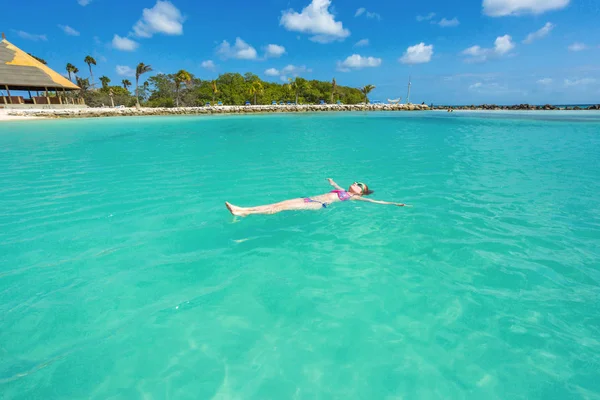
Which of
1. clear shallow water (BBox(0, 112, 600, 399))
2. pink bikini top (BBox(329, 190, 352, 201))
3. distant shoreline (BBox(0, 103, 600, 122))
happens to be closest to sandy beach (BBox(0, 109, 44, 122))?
distant shoreline (BBox(0, 103, 600, 122))

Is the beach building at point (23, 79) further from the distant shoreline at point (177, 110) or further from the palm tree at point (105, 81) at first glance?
the palm tree at point (105, 81)

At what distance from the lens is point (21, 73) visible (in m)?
42.5

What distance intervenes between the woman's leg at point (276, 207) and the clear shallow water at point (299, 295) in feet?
0.85

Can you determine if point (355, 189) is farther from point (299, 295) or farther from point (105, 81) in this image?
point (105, 81)

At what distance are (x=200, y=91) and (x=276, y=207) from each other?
72421 millimetres

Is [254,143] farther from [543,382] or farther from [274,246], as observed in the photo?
[543,382]

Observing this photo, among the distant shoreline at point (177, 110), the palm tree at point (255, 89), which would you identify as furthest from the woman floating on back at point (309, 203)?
the palm tree at point (255, 89)

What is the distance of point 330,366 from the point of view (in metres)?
3.44

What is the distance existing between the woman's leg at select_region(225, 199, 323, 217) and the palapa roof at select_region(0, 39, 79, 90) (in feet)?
178

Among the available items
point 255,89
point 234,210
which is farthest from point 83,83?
point 234,210

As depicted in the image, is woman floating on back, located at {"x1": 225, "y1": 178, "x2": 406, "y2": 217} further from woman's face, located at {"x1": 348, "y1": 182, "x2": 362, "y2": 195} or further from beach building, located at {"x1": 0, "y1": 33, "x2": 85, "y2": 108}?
beach building, located at {"x1": 0, "y1": 33, "x2": 85, "y2": 108}

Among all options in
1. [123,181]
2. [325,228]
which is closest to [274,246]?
[325,228]

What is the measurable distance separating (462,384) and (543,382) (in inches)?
35.9

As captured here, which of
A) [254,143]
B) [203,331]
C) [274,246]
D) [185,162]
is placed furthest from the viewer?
[254,143]
